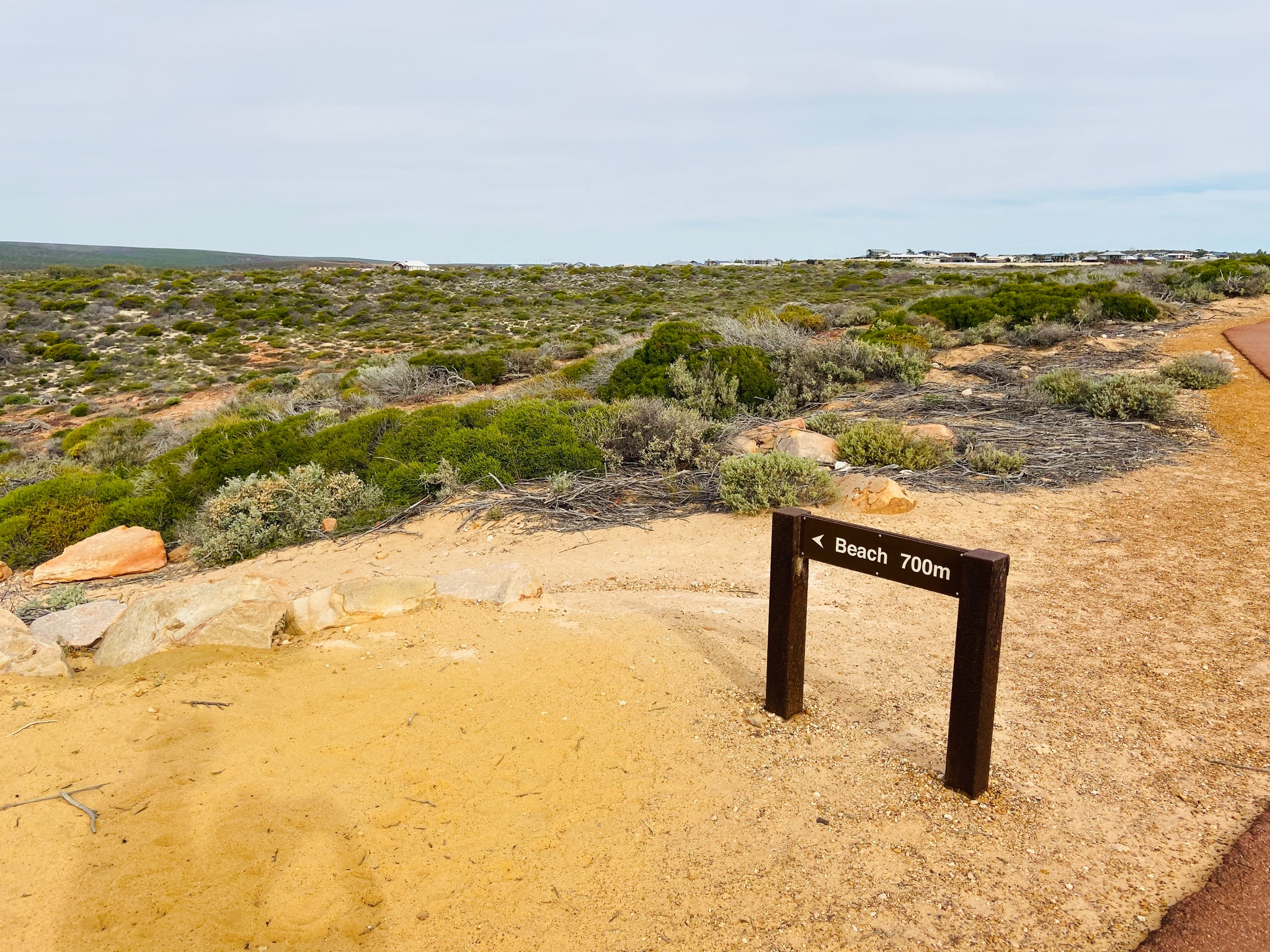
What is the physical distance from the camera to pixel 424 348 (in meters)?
26.9

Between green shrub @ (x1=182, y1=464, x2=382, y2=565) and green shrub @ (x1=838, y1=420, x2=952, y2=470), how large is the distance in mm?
5595

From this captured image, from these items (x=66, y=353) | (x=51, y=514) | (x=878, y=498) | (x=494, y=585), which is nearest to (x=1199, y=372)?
(x=878, y=498)

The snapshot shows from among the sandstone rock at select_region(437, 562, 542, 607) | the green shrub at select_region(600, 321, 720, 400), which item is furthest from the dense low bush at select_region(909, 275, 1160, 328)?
the sandstone rock at select_region(437, 562, 542, 607)

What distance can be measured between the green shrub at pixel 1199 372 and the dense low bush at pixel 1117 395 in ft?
2.37

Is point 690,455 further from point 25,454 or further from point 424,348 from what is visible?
point 424,348

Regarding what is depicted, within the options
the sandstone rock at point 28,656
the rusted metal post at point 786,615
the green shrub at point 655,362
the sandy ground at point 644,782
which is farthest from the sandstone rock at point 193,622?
the green shrub at point 655,362

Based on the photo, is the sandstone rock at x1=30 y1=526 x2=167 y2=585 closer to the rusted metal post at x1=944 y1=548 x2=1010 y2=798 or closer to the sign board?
the sign board

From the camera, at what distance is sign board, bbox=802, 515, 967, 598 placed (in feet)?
10.1

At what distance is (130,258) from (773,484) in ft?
461

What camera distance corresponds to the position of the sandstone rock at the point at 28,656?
14.1 feet

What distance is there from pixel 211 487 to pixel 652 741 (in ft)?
27.4

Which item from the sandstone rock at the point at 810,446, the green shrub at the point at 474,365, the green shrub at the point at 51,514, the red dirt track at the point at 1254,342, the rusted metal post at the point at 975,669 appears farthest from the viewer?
the green shrub at the point at 474,365

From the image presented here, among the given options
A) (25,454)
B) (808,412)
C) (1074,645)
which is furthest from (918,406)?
(25,454)

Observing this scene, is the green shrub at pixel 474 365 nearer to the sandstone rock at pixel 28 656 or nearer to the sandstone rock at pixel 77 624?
the sandstone rock at pixel 77 624
